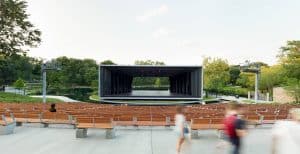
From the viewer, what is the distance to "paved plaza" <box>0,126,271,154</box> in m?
9.53

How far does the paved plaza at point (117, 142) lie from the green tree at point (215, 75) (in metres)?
51.9

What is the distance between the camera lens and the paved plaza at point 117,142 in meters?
9.53

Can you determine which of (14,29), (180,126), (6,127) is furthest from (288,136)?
(14,29)

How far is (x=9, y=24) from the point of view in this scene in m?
41.8

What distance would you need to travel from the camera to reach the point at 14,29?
42688 millimetres

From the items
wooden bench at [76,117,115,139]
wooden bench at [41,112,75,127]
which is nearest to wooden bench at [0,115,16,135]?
wooden bench at [41,112,75,127]

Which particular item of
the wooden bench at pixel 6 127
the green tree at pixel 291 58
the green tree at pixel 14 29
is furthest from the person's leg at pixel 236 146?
the green tree at pixel 291 58

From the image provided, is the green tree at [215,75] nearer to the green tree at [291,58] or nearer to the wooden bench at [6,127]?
the green tree at [291,58]

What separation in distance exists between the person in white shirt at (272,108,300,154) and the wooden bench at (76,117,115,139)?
272 inches

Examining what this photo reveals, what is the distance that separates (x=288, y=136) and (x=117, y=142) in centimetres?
648

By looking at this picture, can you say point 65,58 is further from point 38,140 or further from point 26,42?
point 38,140

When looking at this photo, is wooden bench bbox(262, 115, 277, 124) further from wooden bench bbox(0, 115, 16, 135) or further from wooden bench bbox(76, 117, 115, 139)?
wooden bench bbox(0, 115, 16, 135)

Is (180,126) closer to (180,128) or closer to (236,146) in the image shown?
(180,128)

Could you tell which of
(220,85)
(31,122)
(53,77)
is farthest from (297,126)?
(53,77)
